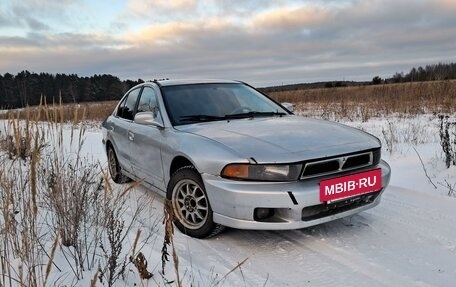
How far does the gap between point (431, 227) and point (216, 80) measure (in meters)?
2.76

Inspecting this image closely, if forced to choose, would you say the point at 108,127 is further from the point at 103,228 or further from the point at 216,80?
the point at 103,228

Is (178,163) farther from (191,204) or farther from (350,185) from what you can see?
(350,185)

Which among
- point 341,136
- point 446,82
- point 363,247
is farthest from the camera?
point 446,82

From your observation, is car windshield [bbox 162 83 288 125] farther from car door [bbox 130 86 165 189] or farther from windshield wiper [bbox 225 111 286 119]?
car door [bbox 130 86 165 189]

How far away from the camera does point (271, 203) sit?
2910 millimetres

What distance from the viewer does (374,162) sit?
346cm

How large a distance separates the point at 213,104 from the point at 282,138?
4.06 feet

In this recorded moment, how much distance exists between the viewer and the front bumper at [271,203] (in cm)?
290

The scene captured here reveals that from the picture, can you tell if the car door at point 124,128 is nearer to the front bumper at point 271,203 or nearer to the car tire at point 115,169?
the car tire at point 115,169

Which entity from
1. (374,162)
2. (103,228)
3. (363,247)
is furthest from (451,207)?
(103,228)

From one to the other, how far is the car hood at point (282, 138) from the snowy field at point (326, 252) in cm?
→ 74

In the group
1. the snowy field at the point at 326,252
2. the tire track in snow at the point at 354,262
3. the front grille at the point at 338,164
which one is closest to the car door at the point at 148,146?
the snowy field at the point at 326,252

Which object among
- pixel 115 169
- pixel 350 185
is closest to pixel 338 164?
pixel 350 185

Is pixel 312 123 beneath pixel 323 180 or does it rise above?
above
